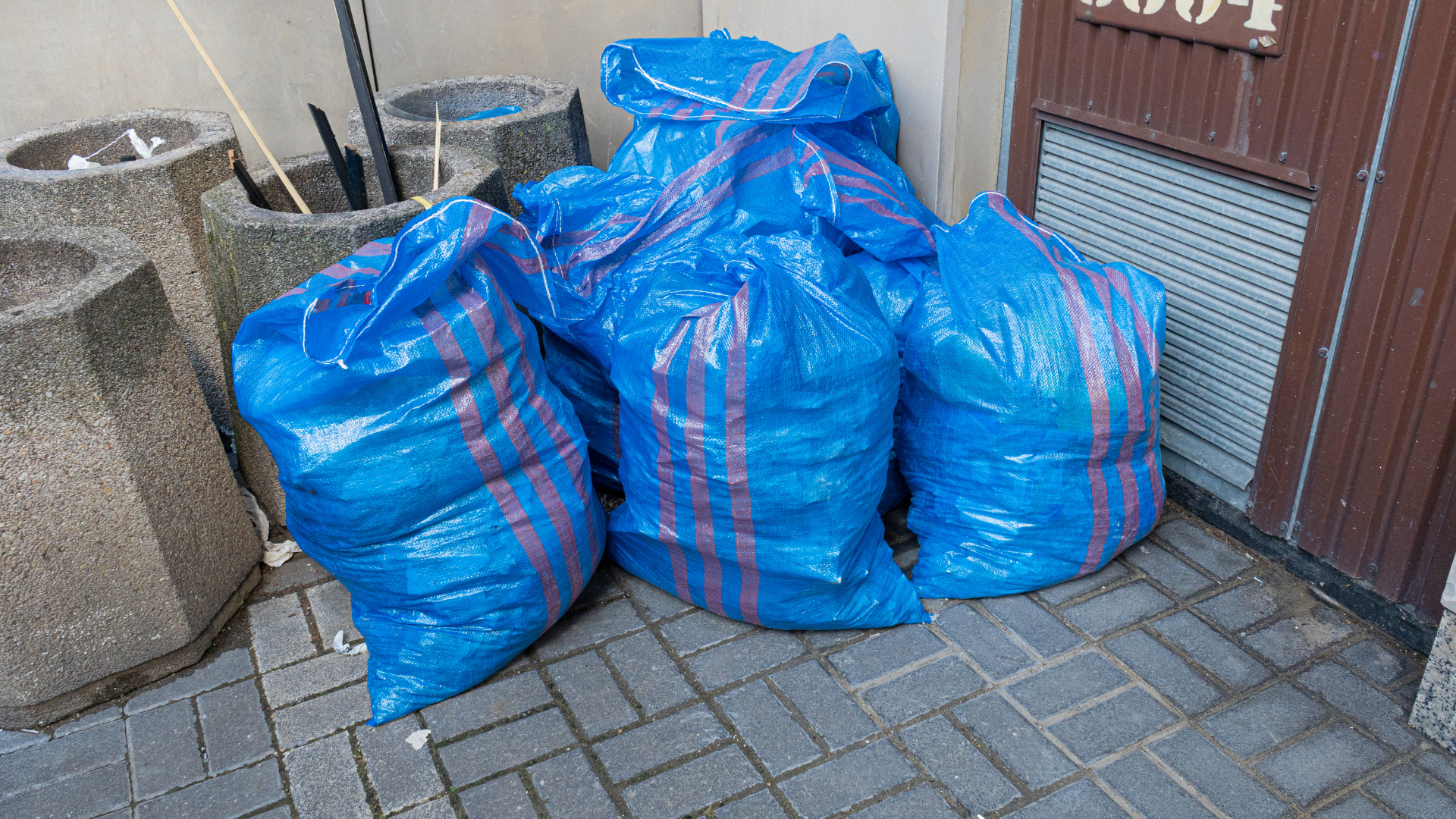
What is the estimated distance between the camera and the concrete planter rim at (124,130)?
2861 mm

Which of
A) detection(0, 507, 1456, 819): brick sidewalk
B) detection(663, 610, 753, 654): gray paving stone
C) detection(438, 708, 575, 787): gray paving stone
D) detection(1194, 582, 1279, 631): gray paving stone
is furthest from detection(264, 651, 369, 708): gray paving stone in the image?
detection(1194, 582, 1279, 631): gray paving stone

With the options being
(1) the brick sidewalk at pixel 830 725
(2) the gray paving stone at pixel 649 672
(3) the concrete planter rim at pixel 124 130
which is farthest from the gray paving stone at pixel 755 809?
(3) the concrete planter rim at pixel 124 130

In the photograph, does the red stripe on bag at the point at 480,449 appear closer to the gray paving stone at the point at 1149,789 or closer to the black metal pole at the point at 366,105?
the black metal pole at the point at 366,105

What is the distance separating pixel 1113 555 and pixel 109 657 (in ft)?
8.00

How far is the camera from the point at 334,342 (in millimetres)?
2199

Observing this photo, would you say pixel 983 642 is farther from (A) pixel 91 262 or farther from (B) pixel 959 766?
(A) pixel 91 262

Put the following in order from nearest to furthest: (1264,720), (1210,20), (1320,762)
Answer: (1320,762)
(1264,720)
(1210,20)

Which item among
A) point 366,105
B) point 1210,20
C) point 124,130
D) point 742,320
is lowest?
point 742,320

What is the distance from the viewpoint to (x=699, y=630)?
2627mm

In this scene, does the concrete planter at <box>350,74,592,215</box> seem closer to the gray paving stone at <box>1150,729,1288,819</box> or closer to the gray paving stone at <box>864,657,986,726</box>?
the gray paving stone at <box>864,657,986,726</box>

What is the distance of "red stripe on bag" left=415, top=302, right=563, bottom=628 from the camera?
228 cm

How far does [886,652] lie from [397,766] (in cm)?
112

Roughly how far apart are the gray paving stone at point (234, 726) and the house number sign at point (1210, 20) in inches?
104

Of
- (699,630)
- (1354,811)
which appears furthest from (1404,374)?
(699,630)
